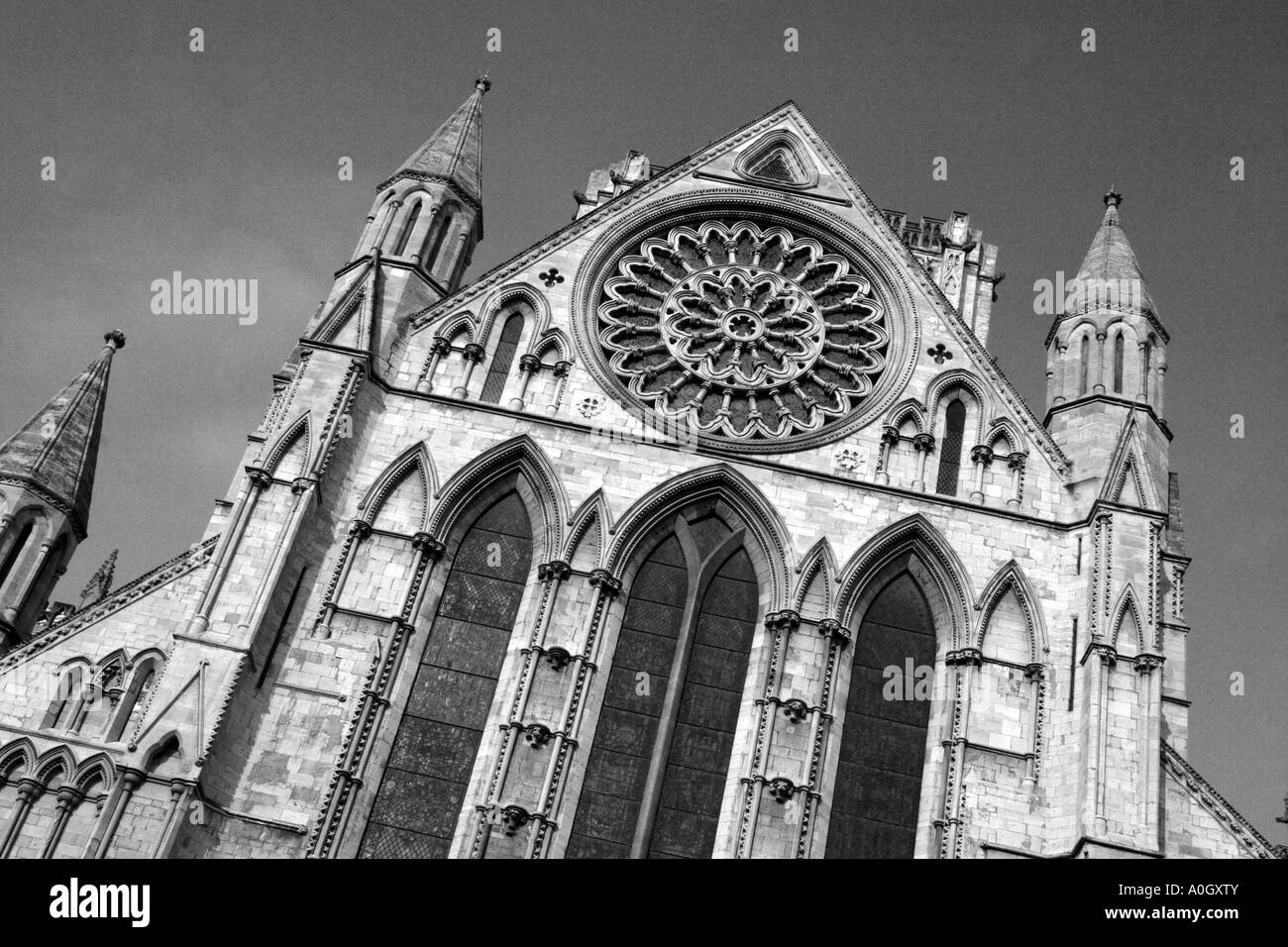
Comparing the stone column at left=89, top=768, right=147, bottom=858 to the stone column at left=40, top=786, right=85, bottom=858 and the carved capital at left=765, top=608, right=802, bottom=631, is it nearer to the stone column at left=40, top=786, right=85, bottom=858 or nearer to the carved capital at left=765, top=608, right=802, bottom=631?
the stone column at left=40, top=786, right=85, bottom=858

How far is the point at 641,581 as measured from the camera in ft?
72.5

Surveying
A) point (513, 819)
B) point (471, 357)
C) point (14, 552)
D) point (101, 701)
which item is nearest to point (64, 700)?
point (101, 701)

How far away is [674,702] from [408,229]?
9.29m

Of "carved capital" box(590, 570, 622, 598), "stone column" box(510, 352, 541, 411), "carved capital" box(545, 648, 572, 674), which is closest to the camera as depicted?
"carved capital" box(545, 648, 572, 674)

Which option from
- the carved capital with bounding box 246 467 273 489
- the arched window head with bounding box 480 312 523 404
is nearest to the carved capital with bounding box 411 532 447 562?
the carved capital with bounding box 246 467 273 489

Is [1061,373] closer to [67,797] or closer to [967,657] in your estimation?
[967,657]

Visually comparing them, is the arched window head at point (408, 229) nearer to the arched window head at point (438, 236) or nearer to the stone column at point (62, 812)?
the arched window head at point (438, 236)

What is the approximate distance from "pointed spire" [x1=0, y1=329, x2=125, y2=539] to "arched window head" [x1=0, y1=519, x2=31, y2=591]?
0.56 m

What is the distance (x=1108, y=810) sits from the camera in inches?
754

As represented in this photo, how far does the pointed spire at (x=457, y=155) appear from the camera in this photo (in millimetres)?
25938

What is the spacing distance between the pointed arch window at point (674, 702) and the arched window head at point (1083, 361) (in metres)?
6.28

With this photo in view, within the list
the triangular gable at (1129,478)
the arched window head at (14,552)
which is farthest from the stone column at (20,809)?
the triangular gable at (1129,478)

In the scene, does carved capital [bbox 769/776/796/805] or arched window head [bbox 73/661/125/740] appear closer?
arched window head [bbox 73/661/125/740]

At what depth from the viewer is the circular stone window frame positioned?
77.3 ft
